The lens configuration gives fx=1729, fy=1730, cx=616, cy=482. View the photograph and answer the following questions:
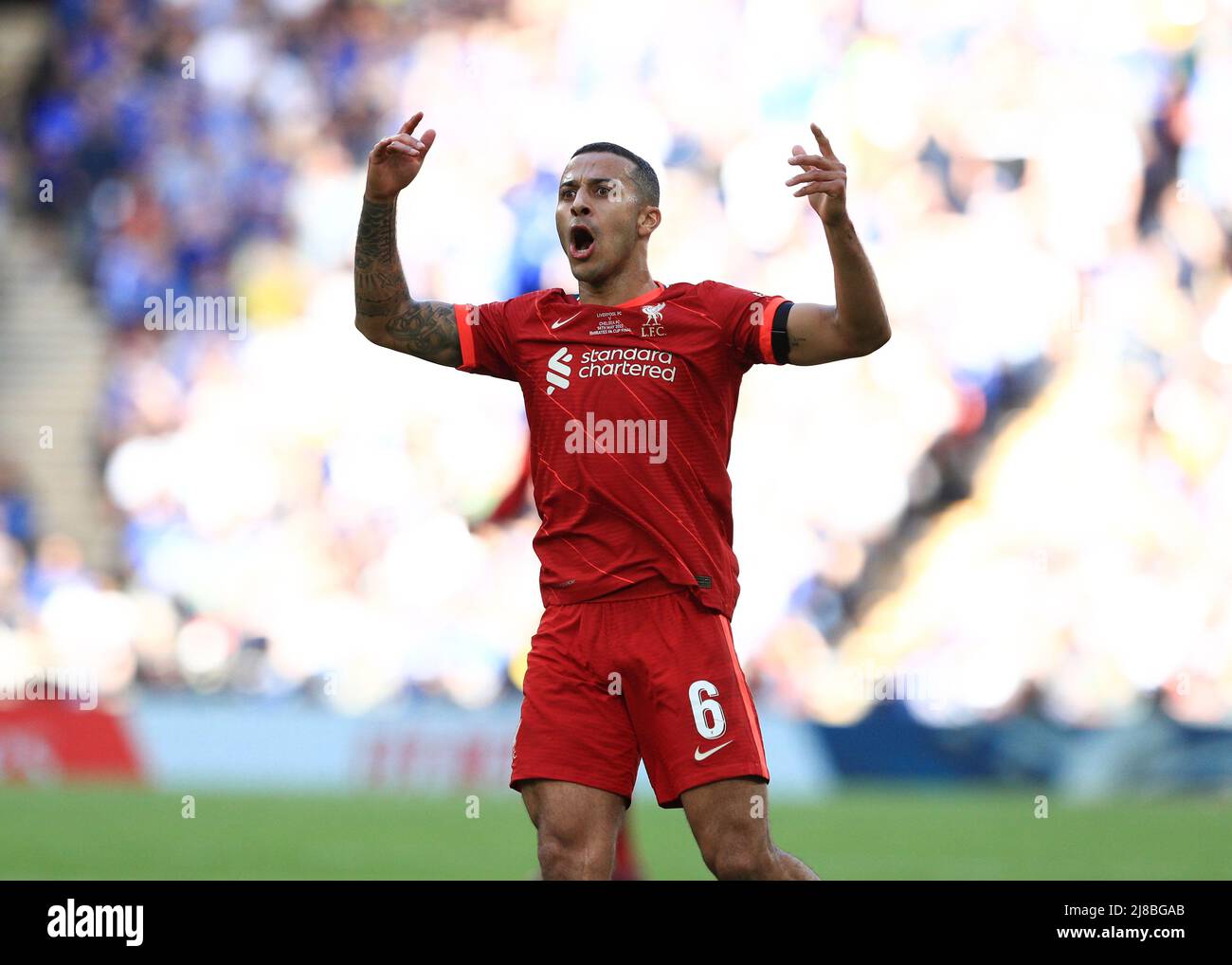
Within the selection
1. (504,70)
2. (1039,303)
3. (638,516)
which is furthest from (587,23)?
(638,516)

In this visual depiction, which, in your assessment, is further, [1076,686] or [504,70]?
Result: [504,70]

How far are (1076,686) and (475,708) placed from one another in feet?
15.7

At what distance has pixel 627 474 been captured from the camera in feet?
16.3

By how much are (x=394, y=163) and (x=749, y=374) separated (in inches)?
378

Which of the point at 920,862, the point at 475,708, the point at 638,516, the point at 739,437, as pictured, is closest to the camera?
the point at 638,516

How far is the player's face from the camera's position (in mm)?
5141

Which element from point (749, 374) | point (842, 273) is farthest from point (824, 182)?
point (749, 374)

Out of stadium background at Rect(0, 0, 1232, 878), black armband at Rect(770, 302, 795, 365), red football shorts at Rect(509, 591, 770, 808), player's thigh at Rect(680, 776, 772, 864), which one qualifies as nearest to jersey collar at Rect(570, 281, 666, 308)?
black armband at Rect(770, 302, 795, 365)

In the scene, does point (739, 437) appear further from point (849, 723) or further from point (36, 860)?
point (36, 860)

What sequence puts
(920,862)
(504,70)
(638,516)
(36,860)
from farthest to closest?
(504,70) < (920,862) < (36,860) < (638,516)

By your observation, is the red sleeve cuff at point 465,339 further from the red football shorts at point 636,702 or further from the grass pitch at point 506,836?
the grass pitch at point 506,836

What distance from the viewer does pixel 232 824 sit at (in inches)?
428

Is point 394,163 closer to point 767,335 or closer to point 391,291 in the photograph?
point 391,291

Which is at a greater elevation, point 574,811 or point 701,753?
point 701,753
